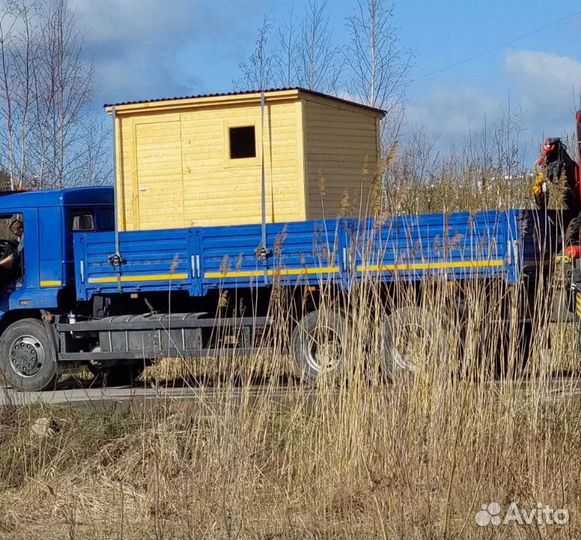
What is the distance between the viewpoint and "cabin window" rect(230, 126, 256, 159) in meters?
15.3

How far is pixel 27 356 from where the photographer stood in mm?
14359

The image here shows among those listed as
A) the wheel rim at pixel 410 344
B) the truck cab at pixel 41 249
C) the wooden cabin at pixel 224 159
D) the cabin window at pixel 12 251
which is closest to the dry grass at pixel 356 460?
the wheel rim at pixel 410 344

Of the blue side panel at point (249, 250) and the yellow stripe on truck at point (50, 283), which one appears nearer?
the blue side panel at point (249, 250)

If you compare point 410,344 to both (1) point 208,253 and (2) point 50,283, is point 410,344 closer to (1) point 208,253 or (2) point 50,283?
(1) point 208,253

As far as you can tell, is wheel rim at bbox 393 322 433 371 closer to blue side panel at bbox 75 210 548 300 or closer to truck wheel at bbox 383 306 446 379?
truck wheel at bbox 383 306 446 379

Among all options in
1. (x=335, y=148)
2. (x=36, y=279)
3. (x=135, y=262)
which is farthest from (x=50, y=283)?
(x=335, y=148)

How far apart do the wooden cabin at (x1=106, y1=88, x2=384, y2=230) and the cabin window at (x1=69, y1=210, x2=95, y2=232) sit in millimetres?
686

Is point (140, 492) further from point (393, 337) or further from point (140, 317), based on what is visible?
point (140, 317)

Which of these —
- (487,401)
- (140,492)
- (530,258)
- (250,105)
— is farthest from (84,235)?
(487,401)

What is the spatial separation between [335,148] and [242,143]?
4.74ft

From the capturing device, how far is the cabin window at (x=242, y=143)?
50.3ft

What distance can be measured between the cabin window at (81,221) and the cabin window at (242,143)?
83.1 inches

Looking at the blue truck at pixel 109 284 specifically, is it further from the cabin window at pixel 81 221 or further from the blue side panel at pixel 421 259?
the blue side panel at pixel 421 259

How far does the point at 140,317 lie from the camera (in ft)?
45.8
